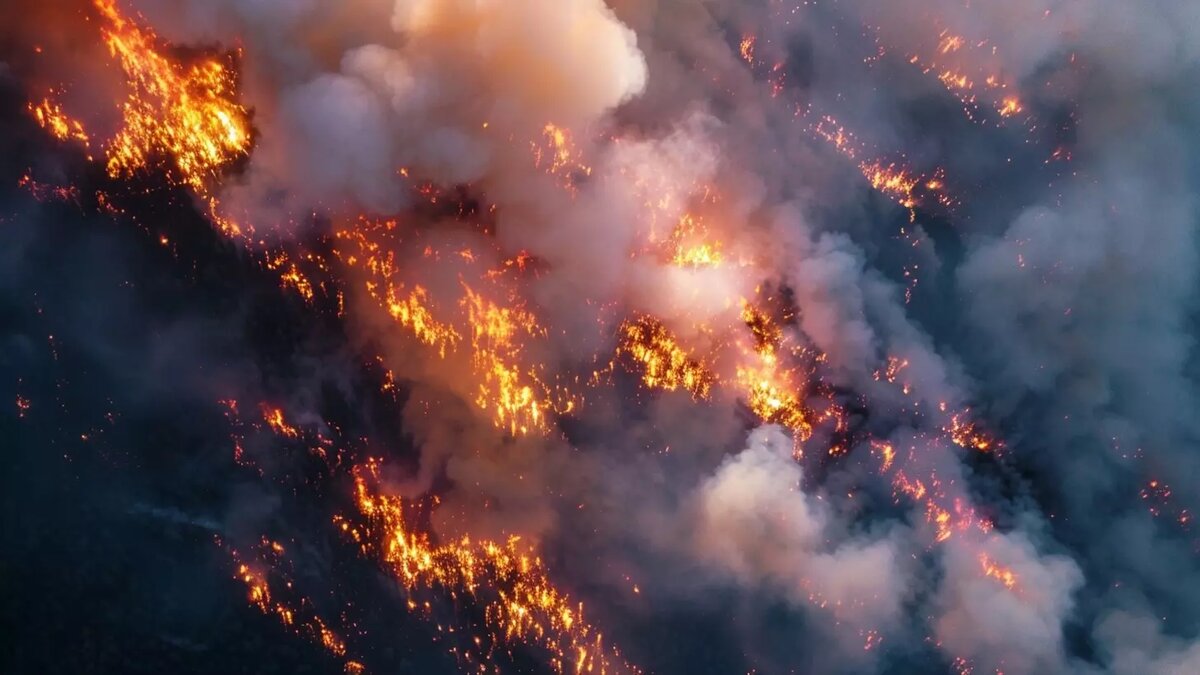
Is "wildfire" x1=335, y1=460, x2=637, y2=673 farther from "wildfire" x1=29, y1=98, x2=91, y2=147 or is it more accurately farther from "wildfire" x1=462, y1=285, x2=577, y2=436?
"wildfire" x1=29, y1=98, x2=91, y2=147

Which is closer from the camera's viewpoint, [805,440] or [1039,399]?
[805,440]

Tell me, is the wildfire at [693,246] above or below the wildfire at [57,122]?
above

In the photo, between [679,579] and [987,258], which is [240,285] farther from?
[987,258]

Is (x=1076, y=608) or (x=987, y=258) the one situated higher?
(x=987, y=258)

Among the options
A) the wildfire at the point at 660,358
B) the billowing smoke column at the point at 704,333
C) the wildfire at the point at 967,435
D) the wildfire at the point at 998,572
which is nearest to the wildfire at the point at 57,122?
the billowing smoke column at the point at 704,333

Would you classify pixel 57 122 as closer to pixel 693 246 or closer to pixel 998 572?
pixel 693 246

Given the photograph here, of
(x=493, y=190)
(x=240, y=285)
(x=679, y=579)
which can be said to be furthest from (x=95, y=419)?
(x=679, y=579)

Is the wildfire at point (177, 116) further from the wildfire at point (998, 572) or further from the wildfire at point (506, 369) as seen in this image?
the wildfire at point (998, 572)

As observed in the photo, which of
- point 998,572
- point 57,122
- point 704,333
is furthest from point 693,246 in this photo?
point 57,122

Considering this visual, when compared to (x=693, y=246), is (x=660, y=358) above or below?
below

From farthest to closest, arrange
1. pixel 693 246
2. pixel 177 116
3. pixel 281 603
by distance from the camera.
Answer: pixel 693 246 → pixel 281 603 → pixel 177 116

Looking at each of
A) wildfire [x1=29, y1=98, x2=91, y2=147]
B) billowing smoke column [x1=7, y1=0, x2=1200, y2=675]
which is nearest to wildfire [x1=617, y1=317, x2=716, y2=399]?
billowing smoke column [x1=7, y1=0, x2=1200, y2=675]
